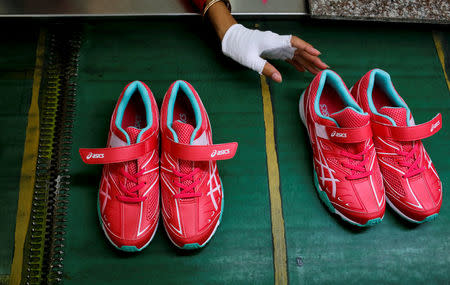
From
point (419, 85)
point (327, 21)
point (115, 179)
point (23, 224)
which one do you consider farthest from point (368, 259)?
point (23, 224)

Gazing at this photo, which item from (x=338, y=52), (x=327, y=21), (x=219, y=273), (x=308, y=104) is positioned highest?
(x=327, y=21)

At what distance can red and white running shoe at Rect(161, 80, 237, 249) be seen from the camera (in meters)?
1.05

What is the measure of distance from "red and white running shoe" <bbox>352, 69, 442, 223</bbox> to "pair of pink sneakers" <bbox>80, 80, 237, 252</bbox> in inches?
20.6

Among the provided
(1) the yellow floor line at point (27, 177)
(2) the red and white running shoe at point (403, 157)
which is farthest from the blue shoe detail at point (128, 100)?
(2) the red and white running shoe at point (403, 157)

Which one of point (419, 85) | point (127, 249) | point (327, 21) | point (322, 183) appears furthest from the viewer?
point (327, 21)

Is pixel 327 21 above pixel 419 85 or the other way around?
above

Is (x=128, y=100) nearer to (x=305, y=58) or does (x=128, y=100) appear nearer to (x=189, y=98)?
(x=189, y=98)

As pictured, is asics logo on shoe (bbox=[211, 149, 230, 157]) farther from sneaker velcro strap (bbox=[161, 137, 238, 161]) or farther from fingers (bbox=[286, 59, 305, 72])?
fingers (bbox=[286, 59, 305, 72])

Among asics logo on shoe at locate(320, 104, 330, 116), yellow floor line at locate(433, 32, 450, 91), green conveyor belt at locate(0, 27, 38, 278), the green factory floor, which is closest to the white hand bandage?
the green factory floor

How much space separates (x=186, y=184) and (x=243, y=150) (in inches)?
11.6

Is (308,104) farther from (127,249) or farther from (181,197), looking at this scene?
(127,249)

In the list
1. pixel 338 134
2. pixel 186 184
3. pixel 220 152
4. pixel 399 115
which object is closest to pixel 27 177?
pixel 186 184

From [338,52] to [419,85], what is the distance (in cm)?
36

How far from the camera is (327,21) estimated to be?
1549mm
